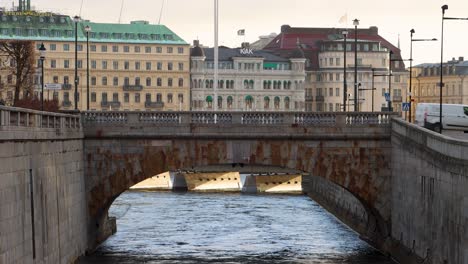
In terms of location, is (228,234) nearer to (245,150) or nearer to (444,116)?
(245,150)

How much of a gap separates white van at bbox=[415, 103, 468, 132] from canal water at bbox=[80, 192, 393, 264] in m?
8.06

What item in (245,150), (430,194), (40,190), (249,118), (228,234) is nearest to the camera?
(40,190)

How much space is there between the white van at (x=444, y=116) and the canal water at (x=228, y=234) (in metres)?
8.06

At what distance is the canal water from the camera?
67.6m

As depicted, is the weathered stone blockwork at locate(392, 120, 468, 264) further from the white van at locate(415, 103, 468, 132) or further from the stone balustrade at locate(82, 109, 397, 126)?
the white van at locate(415, 103, 468, 132)

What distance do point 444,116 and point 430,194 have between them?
23811 mm

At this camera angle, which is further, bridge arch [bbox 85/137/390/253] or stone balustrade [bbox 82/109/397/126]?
stone balustrade [bbox 82/109/397/126]

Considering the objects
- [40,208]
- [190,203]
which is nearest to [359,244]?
[40,208]

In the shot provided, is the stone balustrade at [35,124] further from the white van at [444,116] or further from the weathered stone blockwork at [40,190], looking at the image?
the white van at [444,116]

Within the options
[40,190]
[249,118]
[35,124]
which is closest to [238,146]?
[249,118]

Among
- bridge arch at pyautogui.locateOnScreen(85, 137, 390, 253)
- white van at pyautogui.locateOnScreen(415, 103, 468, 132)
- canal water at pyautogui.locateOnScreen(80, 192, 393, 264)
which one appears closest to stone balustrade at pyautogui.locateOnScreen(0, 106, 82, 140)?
bridge arch at pyautogui.locateOnScreen(85, 137, 390, 253)

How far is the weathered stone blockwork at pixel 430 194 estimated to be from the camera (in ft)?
167

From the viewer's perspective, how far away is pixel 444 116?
80.5 m

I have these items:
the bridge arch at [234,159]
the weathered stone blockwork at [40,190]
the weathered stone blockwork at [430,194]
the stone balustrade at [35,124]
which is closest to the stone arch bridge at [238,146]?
the bridge arch at [234,159]
